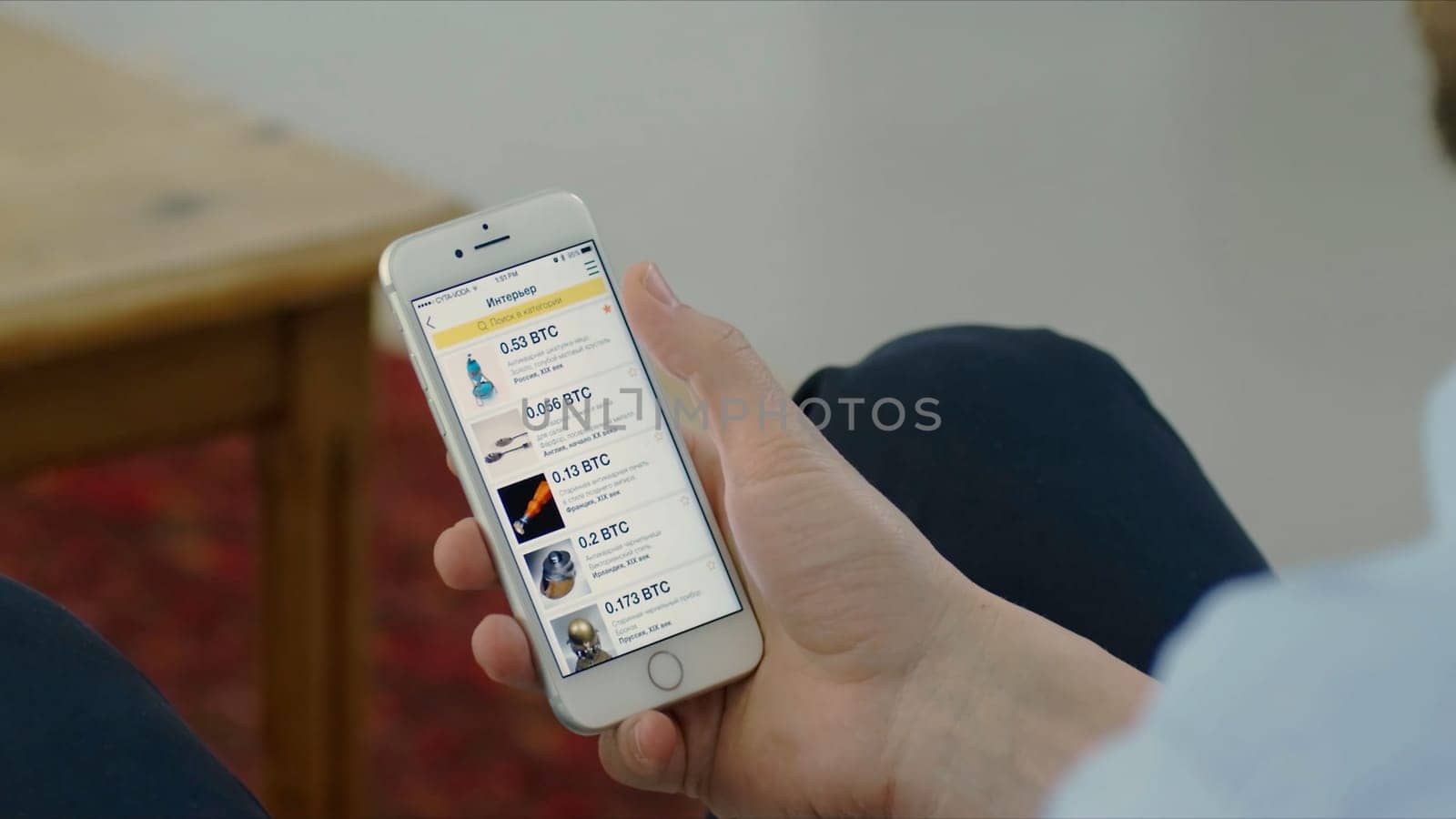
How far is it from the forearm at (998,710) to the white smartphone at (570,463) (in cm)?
7

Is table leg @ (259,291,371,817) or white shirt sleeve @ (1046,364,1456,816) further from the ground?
white shirt sleeve @ (1046,364,1456,816)

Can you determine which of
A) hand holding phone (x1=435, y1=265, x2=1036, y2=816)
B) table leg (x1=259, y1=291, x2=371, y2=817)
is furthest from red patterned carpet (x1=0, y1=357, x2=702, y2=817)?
hand holding phone (x1=435, y1=265, x2=1036, y2=816)

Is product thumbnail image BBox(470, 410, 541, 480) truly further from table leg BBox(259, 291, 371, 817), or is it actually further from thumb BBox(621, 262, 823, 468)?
table leg BBox(259, 291, 371, 817)

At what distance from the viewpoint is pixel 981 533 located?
540mm

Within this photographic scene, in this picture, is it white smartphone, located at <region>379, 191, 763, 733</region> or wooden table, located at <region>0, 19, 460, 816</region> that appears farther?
wooden table, located at <region>0, 19, 460, 816</region>

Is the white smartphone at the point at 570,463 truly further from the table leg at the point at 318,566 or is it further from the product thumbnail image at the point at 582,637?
the table leg at the point at 318,566

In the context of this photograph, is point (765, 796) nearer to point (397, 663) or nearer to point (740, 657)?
point (740, 657)

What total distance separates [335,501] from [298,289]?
0.16 m

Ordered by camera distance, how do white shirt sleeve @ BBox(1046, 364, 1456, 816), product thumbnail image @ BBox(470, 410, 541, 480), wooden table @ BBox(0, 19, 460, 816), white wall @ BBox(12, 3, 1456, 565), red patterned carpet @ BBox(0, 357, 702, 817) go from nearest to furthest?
1. white shirt sleeve @ BBox(1046, 364, 1456, 816)
2. product thumbnail image @ BBox(470, 410, 541, 480)
3. wooden table @ BBox(0, 19, 460, 816)
4. white wall @ BBox(12, 3, 1456, 565)
5. red patterned carpet @ BBox(0, 357, 702, 817)

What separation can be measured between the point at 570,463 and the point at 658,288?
2.8 inches

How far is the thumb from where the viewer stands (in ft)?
1.54

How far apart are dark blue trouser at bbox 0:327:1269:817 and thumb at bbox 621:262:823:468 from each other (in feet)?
0.31

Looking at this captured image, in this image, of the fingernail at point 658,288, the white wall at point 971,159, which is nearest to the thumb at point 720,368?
the fingernail at point 658,288

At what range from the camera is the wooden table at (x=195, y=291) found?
64 cm
